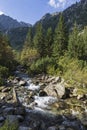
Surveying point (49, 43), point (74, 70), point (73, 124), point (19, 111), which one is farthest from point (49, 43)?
point (73, 124)

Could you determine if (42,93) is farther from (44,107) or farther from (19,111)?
(19,111)

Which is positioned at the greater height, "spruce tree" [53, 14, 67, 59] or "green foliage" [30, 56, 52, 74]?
"spruce tree" [53, 14, 67, 59]

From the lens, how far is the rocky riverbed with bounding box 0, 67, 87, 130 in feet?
77.8

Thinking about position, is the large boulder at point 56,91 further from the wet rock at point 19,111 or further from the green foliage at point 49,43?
the green foliage at point 49,43

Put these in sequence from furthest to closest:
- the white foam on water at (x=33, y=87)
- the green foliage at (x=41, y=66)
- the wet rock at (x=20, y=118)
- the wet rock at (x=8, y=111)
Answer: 1. the green foliage at (x=41, y=66)
2. the white foam on water at (x=33, y=87)
3. the wet rock at (x=8, y=111)
4. the wet rock at (x=20, y=118)

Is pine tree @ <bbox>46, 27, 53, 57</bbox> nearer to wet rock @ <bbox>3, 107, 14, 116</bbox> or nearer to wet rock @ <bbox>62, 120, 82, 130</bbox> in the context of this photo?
wet rock @ <bbox>3, 107, 14, 116</bbox>

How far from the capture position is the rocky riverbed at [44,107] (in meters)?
23.7

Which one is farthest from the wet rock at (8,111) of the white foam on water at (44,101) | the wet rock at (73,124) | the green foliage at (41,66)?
the green foliage at (41,66)

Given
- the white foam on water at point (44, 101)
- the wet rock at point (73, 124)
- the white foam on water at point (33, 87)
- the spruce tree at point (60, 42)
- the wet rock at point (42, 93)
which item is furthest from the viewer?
the spruce tree at point (60, 42)

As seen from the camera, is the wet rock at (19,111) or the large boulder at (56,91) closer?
the wet rock at (19,111)

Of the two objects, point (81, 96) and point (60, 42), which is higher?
point (60, 42)

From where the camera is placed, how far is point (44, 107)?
30.0 meters

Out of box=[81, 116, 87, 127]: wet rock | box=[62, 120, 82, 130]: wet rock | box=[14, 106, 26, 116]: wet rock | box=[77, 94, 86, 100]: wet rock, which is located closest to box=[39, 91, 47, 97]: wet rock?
box=[77, 94, 86, 100]: wet rock

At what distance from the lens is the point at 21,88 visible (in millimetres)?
39406
